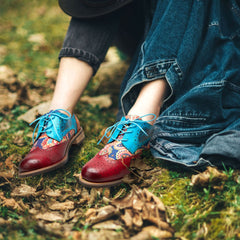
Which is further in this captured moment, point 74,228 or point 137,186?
point 137,186

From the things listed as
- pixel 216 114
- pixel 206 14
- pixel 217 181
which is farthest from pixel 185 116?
pixel 206 14

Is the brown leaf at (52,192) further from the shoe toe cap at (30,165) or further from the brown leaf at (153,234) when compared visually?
the brown leaf at (153,234)

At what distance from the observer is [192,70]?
4.50 feet

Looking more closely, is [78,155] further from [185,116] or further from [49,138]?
[185,116]

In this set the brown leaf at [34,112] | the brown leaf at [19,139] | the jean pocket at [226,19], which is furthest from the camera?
the brown leaf at [34,112]

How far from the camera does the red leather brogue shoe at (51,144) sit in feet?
3.86

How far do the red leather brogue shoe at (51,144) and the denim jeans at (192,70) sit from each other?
0.34 metres

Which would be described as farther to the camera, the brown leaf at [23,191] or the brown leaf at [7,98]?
the brown leaf at [7,98]

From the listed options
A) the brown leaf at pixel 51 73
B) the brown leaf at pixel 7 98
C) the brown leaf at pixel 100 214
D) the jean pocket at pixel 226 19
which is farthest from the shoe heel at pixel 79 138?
the brown leaf at pixel 51 73

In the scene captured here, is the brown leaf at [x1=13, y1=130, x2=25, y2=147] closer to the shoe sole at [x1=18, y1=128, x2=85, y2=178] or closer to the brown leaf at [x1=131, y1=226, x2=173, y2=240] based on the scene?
the shoe sole at [x1=18, y1=128, x2=85, y2=178]

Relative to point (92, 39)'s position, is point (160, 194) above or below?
below

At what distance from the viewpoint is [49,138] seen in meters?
1.27

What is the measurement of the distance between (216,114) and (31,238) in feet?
2.99

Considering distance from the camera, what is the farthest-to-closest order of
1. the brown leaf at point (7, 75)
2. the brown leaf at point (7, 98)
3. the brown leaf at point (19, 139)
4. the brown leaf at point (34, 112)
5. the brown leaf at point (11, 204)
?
the brown leaf at point (7, 75) → the brown leaf at point (7, 98) → the brown leaf at point (34, 112) → the brown leaf at point (19, 139) → the brown leaf at point (11, 204)
